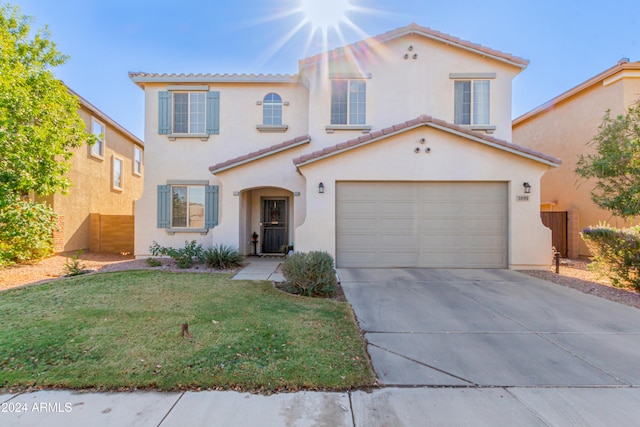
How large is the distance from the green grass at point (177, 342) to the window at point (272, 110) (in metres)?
7.75

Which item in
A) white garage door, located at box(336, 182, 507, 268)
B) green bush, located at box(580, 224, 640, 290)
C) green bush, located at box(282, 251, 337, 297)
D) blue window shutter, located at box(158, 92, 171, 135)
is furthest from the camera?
blue window shutter, located at box(158, 92, 171, 135)

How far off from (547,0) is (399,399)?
13.0 metres

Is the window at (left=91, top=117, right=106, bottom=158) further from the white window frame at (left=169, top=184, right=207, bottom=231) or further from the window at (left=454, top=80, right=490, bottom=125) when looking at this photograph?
A: the window at (left=454, top=80, right=490, bottom=125)

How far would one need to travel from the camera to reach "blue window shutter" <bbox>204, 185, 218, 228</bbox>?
1163cm

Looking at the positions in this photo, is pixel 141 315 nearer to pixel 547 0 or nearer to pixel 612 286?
pixel 612 286

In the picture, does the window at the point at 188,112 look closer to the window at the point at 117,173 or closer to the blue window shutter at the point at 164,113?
the blue window shutter at the point at 164,113

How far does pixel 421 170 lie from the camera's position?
936cm

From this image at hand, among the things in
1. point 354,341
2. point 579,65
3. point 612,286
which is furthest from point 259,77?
point 579,65

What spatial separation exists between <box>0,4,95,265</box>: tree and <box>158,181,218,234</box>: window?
2.97m

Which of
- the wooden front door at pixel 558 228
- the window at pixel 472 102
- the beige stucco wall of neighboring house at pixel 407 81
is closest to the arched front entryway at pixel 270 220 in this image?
the beige stucco wall of neighboring house at pixel 407 81

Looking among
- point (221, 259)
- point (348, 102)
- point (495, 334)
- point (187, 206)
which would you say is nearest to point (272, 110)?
point (348, 102)

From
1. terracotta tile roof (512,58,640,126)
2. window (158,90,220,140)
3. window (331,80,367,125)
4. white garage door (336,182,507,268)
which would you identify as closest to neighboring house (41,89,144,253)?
window (158,90,220,140)

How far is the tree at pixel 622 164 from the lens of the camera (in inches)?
306

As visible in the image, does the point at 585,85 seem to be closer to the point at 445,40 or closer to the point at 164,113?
the point at 445,40
